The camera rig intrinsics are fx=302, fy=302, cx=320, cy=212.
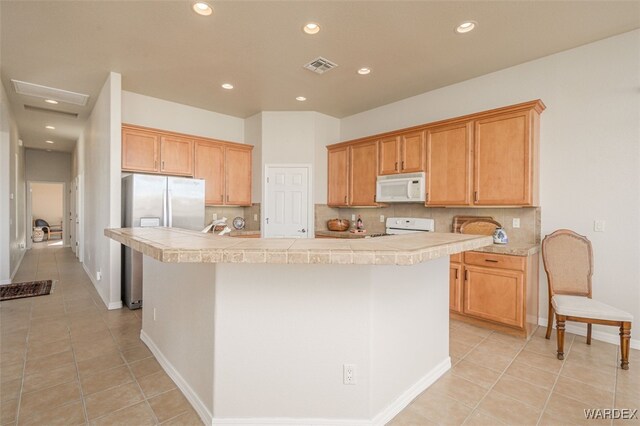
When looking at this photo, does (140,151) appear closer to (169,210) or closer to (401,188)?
(169,210)

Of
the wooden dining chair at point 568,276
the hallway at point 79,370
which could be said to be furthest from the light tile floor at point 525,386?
the hallway at point 79,370

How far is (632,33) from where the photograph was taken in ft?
9.32

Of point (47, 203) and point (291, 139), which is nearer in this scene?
point (291, 139)

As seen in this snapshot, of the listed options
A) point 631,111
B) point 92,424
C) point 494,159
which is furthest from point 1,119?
point 631,111

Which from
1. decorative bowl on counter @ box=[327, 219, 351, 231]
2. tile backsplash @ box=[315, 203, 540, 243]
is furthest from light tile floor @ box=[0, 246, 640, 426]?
decorative bowl on counter @ box=[327, 219, 351, 231]

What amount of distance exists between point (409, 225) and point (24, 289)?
578cm

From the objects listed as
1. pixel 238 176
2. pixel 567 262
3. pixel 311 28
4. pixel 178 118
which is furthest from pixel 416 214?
pixel 178 118

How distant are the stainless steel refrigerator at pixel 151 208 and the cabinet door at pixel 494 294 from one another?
11.8 feet

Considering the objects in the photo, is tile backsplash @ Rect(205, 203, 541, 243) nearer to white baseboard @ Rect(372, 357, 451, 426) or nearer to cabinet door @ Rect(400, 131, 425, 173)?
cabinet door @ Rect(400, 131, 425, 173)

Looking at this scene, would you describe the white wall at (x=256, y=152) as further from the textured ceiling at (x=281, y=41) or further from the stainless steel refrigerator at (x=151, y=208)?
the stainless steel refrigerator at (x=151, y=208)

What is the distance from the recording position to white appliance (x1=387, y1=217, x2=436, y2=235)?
13.8 feet

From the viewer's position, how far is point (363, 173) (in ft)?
15.8

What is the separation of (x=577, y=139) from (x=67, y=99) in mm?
6669

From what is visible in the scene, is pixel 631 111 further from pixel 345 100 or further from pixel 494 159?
pixel 345 100
